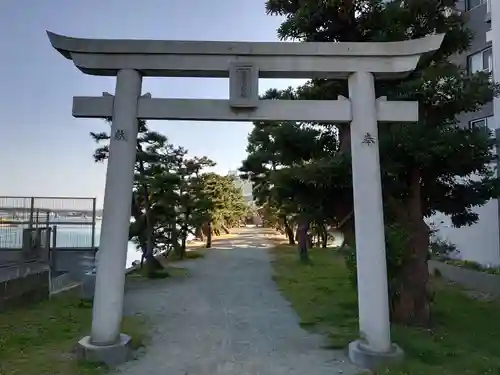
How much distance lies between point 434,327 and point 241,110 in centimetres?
419

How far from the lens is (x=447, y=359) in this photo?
16.0 ft

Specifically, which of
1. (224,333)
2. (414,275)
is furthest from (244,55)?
(414,275)

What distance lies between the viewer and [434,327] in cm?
639

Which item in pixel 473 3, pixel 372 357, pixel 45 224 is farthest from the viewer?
pixel 473 3

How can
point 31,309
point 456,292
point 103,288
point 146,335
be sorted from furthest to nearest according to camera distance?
point 456,292, point 31,309, point 146,335, point 103,288

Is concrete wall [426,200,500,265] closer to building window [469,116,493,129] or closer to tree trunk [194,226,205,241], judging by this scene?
building window [469,116,493,129]

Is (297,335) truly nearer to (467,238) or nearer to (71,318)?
(71,318)

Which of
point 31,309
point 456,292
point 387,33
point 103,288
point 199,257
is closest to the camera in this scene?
point 103,288

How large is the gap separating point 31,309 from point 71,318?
1.07 meters

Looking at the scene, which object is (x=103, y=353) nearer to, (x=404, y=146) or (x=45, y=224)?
(x=404, y=146)

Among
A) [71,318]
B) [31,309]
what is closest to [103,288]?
[71,318]

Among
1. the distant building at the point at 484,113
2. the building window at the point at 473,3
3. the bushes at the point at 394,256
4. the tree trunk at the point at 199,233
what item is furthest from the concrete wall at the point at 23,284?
the building window at the point at 473,3

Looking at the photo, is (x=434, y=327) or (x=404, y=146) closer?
(x=404, y=146)

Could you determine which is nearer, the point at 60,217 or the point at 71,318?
the point at 71,318
